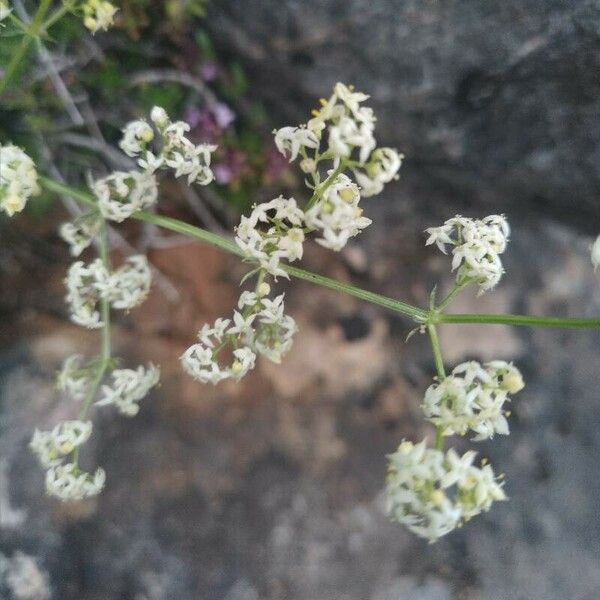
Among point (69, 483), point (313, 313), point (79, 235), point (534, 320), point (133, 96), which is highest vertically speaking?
point (133, 96)

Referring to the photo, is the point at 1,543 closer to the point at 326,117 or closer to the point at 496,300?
the point at 326,117

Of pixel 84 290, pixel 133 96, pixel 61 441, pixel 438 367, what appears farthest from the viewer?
pixel 133 96

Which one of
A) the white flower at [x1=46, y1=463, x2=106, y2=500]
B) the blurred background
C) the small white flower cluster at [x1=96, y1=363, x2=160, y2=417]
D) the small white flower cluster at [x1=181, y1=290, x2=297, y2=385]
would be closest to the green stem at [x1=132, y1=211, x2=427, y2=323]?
the small white flower cluster at [x1=181, y1=290, x2=297, y2=385]

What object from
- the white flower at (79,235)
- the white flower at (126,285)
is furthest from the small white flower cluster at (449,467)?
the white flower at (79,235)

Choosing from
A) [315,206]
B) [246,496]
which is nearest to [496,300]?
[246,496]

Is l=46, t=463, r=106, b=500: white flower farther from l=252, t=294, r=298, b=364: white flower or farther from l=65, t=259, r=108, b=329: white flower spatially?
l=252, t=294, r=298, b=364: white flower

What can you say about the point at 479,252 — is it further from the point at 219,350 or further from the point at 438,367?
the point at 219,350

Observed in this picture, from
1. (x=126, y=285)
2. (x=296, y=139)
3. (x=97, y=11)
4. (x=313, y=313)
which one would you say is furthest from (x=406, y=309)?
(x=313, y=313)

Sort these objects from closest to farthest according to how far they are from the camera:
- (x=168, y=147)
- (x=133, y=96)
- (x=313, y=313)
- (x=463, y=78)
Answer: (x=168, y=147) < (x=463, y=78) < (x=133, y=96) < (x=313, y=313)
